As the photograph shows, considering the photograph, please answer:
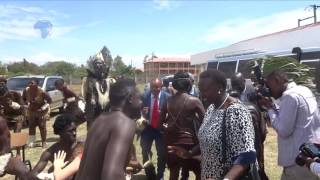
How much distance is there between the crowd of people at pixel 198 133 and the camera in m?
2.45

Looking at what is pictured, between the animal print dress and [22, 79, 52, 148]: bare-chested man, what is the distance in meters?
8.50

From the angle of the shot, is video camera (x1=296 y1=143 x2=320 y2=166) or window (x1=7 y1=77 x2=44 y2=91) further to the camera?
window (x1=7 y1=77 x2=44 y2=91)

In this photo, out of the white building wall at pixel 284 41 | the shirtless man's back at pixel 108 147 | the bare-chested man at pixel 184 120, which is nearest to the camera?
the shirtless man's back at pixel 108 147

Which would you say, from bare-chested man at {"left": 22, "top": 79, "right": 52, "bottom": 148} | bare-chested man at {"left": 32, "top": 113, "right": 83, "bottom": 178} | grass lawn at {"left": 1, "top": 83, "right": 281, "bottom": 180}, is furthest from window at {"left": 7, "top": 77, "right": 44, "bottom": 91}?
bare-chested man at {"left": 32, "top": 113, "right": 83, "bottom": 178}

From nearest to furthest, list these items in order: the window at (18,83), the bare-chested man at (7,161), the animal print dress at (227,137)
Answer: the animal print dress at (227,137) → the bare-chested man at (7,161) → the window at (18,83)

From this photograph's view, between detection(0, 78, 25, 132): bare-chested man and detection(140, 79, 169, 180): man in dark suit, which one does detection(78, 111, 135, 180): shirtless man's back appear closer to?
detection(140, 79, 169, 180): man in dark suit

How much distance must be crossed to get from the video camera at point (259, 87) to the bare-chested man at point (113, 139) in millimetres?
1907

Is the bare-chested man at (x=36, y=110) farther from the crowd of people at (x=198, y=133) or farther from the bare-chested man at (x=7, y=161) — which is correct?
the bare-chested man at (x=7, y=161)

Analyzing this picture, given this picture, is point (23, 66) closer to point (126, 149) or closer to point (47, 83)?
point (47, 83)

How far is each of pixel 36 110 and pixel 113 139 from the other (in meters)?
9.32

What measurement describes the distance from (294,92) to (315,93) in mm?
756

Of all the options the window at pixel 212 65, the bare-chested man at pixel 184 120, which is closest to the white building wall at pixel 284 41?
the window at pixel 212 65

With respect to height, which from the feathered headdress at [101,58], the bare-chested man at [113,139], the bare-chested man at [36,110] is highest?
the feathered headdress at [101,58]

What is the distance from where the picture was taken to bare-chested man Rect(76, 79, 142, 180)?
7.61 ft
